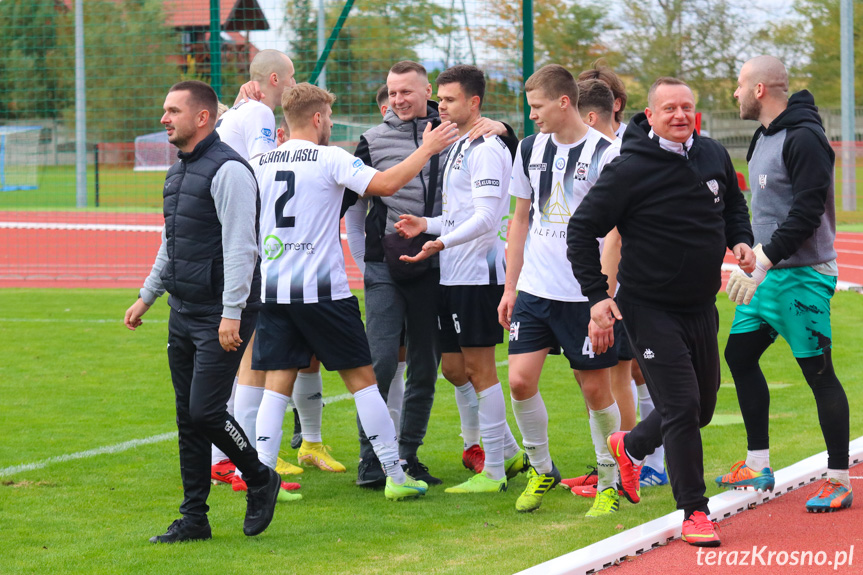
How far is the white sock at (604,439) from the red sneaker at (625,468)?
81 millimetres

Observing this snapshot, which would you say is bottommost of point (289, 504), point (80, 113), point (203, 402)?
point (289, 504)

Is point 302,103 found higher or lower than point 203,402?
higher

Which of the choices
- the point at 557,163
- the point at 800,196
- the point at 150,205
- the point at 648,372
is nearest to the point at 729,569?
the point at 648,372

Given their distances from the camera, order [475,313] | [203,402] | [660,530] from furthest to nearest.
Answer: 1. [475,313]
2. [203,402]
3. [660,530]

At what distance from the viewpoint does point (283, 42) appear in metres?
16.9

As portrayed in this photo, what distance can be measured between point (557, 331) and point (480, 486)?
1.06 meters

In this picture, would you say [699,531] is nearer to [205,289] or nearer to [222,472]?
[205,289]

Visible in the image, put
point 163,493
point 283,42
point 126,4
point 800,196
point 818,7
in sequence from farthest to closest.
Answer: point 818,7 < point 126,4 < point 283,42 < point 163,493 < point 800,196

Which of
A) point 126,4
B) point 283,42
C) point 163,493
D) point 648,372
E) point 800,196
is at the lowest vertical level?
point 163,493

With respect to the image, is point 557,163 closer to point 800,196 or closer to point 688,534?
point 800,196

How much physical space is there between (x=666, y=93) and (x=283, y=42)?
13.2m

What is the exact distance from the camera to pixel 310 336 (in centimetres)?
539

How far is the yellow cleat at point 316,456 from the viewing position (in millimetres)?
6348

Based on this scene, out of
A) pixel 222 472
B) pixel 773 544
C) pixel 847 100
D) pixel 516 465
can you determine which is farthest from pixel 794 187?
pixel 847 100
